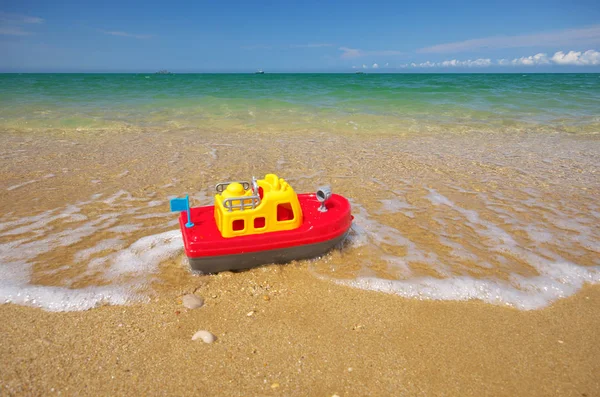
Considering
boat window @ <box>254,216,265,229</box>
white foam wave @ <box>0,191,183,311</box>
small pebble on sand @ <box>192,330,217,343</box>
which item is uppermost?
boat window @ <box>254,216,265,229</box>

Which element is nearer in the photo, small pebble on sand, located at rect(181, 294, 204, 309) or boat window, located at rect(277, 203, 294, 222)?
small pebble on sand, located at rect(181, 294, 204, 309)

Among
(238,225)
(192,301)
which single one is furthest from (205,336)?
(238,225)

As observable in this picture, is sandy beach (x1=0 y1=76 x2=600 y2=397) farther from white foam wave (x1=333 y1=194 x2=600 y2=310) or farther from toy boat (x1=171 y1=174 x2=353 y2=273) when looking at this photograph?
toy boat (x1=171 y1=174 x2=353 y2=273)

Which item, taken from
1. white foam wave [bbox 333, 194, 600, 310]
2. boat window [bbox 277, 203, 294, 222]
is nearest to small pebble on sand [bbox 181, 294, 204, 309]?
boat window [bbox 277, 203, 294, 222]

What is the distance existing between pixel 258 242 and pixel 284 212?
588mm

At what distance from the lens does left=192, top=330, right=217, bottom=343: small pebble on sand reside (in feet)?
12.9

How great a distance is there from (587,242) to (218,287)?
6.52m

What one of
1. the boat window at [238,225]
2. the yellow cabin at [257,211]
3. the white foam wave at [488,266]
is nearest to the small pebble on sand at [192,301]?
the yellow cabin at [257,211]

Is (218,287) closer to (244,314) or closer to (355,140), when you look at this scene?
(244,314)

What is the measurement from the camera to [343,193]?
861 centimetres

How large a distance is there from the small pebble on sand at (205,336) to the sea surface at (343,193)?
1.24 meters

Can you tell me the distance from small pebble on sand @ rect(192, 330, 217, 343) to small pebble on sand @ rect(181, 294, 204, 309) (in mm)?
543

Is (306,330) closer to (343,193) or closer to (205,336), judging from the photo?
(205,336)

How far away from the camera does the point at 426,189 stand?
9.01 m
